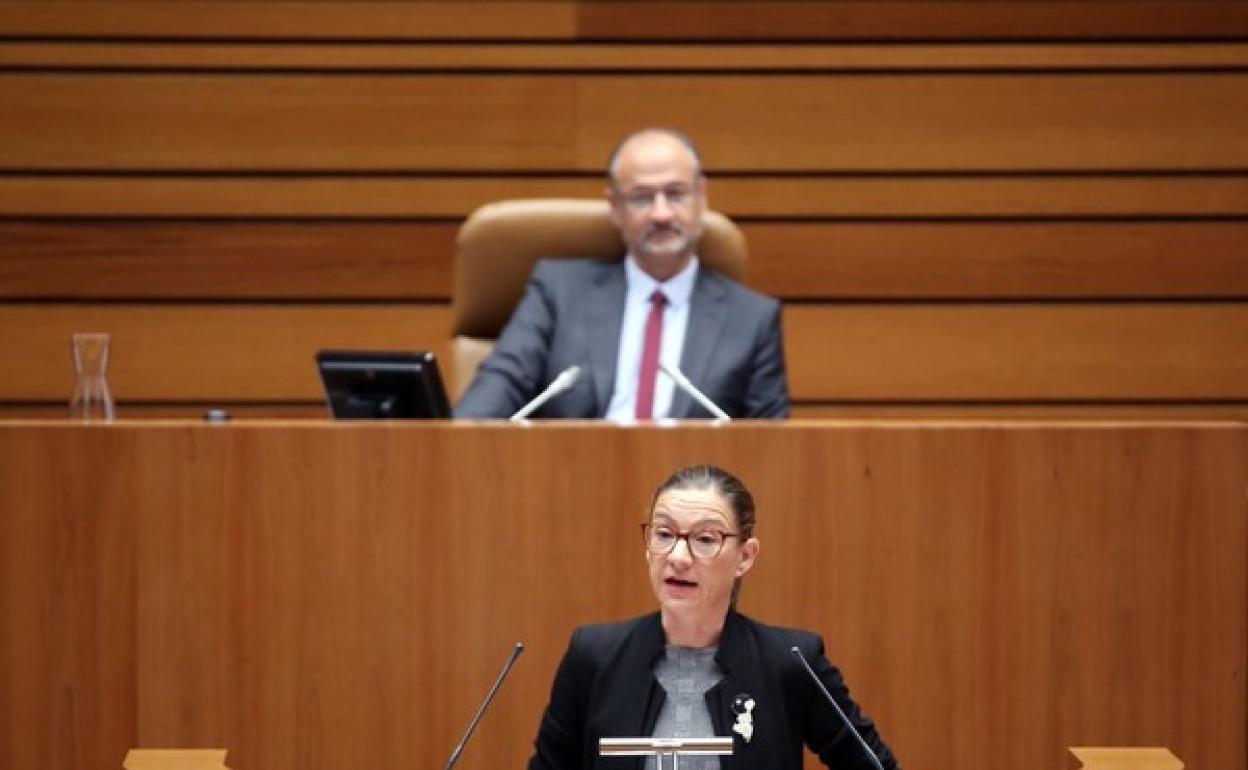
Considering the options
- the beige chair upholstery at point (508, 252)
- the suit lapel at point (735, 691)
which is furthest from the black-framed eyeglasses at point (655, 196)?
the suit lapel at point (735, 691)

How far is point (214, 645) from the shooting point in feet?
8.73

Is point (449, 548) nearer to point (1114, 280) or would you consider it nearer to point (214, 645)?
point (214, 645)

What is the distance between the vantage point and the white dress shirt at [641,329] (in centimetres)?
369

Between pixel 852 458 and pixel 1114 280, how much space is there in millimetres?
2213

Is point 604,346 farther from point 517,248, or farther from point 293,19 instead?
point 293,19

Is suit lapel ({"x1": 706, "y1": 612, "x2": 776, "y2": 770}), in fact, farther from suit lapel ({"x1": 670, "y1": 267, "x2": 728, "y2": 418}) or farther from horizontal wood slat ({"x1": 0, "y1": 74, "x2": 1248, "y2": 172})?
horizontal wood slat ({"x1": 0, "y1": 74, "x2": 1248, "y2": 172})

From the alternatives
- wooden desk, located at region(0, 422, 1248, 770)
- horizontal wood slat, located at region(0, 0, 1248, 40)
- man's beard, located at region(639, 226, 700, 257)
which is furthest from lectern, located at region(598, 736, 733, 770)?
horizontal wood slat, located at region(0, 0, 1248, 40)

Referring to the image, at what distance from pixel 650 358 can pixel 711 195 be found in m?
1.06

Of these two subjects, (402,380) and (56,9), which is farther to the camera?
(56,9)

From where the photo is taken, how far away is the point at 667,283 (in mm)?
3764

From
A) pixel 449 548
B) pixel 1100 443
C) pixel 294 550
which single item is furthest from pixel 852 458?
pixel 294 550

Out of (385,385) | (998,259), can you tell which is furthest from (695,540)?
(998,259)

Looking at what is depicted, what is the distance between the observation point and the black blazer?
83.3 inches

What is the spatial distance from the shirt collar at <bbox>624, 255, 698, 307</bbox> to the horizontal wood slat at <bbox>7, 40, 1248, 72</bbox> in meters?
1.02
